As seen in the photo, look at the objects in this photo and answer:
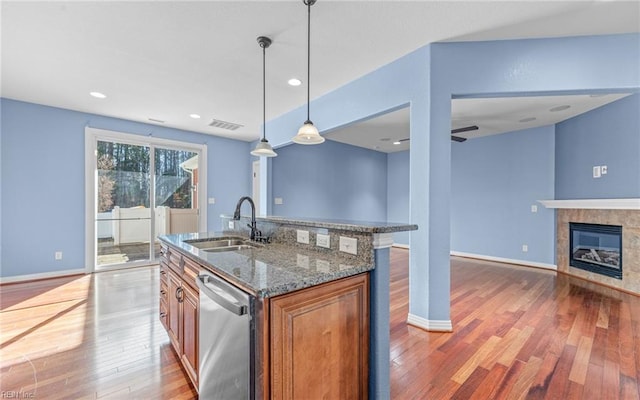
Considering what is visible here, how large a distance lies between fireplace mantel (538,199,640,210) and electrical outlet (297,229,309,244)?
14.4 feet

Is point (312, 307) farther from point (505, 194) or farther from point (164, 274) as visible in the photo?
point (505, 194)

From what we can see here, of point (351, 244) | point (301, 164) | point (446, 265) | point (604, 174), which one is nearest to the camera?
point (351, 244)

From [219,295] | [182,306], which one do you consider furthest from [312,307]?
[182,306]

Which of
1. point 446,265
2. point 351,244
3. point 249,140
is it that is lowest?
point 446,265

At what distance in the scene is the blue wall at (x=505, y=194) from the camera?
192 inches

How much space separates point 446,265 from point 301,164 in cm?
385

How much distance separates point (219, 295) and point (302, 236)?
71 cm

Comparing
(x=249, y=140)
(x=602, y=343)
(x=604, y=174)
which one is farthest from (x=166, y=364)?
(x=604, y=174)

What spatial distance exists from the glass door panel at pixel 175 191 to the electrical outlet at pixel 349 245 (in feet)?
15.2

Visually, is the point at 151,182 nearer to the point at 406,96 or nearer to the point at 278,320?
the point at 406,96

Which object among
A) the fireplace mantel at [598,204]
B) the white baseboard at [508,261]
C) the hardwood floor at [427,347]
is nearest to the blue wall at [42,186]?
the hardwood floor at [427,347]

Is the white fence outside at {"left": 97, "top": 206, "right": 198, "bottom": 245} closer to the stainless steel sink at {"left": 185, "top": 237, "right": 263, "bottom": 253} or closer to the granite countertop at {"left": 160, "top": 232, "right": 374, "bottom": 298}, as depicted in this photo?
the stainless steel sink at {"left": 185, "top": 237, "right": 263, "bottom": 253}

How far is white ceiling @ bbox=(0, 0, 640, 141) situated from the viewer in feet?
6.84

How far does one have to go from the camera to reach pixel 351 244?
1.51m
